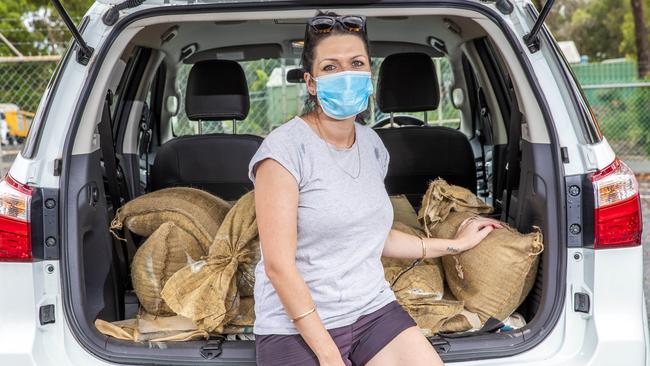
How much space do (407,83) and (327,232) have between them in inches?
86.0

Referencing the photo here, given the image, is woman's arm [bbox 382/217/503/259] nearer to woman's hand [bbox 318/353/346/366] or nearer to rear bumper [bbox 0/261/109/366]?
woman's hand [bbox 318/353/346/366]

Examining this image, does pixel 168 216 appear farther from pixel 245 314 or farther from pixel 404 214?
pixel 404 214

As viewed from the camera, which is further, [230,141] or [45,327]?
[230,141]

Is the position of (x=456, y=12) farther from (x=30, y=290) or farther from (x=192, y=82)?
(x=192, y=82)

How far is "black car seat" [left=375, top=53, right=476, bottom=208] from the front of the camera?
4316 mm

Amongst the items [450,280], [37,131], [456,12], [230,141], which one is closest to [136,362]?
[37,131]

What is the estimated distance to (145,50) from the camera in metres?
4.32

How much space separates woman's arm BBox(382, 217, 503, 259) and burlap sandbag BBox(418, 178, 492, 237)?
12.1 inches

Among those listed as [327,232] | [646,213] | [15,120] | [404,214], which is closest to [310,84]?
[327,232]

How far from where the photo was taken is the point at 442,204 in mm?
3264

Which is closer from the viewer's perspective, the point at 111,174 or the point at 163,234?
the point at 163,234

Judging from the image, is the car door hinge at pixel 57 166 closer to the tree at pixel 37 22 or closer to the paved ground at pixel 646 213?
the paved ground at pixel 646 213

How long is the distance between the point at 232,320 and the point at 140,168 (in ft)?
6.80

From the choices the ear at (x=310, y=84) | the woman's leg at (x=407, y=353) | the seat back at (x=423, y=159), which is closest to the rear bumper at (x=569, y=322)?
the woman's leg at (x=407, y=353)
